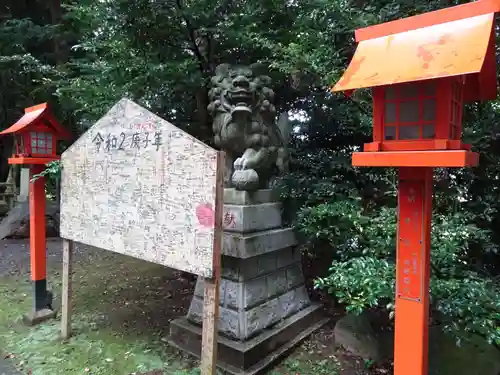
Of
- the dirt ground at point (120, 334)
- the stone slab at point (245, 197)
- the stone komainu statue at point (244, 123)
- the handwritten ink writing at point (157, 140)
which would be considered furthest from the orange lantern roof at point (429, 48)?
the dirt ground at point (120, 334)

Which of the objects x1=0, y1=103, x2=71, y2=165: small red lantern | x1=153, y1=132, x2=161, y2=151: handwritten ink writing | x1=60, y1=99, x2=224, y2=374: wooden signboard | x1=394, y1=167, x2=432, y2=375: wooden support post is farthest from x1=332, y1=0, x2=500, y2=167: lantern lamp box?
x1=0, y1=103, x2=71, y2=165: small red lantern

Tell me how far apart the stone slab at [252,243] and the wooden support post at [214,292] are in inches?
37.8

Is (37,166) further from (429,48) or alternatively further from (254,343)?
(429,48)

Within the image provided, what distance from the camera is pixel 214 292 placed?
2430 mm

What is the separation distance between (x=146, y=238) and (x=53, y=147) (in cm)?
247

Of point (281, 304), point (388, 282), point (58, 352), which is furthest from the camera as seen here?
point (281, 304)

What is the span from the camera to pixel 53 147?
14.8 feet

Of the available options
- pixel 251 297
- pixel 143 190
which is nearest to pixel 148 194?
pixel 143 190

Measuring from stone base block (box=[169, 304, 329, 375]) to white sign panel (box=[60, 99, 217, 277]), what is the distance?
1168mm

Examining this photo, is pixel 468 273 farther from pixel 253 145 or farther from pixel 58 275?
pixel 58 275

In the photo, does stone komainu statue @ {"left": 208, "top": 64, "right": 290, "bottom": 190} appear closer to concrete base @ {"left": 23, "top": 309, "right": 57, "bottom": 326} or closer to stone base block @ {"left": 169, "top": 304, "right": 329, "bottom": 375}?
stone base block @ {"left": 169, "top": 304, "right": 329, "bottom": 375}

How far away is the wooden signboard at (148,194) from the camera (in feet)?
8.04

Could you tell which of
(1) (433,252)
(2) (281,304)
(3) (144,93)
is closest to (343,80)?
(1) (433,252)

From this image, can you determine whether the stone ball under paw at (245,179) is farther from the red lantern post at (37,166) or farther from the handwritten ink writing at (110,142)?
the red lantern post at (37,166)
